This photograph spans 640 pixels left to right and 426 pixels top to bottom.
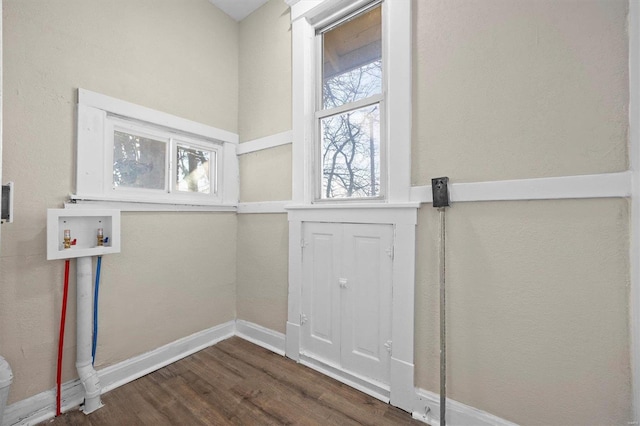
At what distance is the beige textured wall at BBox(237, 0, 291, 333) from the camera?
2299mm

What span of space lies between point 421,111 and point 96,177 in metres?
2.11

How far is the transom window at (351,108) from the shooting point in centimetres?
189

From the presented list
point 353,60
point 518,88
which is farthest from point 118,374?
point 518,88

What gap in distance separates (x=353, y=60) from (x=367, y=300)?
1743 millimetres

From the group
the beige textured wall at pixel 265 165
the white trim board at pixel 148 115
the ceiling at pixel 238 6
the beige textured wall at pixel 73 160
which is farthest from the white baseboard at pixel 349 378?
the ceiling at pixel 238 6

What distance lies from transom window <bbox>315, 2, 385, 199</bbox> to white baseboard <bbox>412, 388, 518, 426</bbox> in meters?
1.25

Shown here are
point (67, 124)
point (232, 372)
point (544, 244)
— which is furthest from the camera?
point (232, 372)

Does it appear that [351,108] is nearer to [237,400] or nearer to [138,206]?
[138,206]

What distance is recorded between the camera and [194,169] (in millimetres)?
2406

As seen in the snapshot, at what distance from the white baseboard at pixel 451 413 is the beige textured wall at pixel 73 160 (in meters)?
1.79

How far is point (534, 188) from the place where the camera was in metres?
1.30

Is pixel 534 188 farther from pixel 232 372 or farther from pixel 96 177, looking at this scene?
pixel 96 177

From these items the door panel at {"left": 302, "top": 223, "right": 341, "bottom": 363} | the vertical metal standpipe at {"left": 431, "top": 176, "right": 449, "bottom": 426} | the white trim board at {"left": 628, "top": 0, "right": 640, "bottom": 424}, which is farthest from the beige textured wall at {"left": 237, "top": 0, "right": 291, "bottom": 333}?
the white trim board at {"left": 628, "top": 0, "right": 640, "bottom": 424}

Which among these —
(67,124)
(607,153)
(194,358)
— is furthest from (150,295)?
(607,153)
